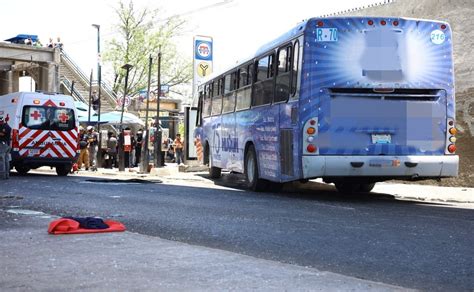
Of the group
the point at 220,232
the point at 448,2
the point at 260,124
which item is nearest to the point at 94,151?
the point at 260,124

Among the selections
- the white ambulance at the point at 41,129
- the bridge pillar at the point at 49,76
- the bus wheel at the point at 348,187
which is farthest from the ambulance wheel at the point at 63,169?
the bridge pillar at the point at 49,76

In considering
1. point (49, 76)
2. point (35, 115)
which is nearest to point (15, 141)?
point (35, 115)

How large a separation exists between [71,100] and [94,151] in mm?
5885

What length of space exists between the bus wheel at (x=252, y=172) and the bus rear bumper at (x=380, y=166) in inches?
113

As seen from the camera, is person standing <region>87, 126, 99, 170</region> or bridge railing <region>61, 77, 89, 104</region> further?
bridge railing <region>61, 77, 89, 104</region>

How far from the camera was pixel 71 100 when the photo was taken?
2097 cm

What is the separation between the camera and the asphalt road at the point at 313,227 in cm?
561

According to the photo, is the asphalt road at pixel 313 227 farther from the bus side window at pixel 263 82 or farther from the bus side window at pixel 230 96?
the bus side window at pixel 230 96

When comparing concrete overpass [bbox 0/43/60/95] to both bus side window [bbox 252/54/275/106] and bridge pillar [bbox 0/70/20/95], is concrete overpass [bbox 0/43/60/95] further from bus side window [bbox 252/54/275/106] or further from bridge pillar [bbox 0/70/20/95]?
bus side window [bbox 252/54/275/106]

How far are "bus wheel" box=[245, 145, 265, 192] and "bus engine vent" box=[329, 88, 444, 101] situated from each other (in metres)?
3.23

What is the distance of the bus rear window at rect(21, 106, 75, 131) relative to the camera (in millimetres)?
20078

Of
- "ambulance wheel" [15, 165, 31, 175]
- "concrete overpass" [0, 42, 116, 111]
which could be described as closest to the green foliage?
"concrete overpass" [0, 42, 116, 111]

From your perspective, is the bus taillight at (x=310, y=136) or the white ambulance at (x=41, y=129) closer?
the bus taillight at (x=310, y=136)

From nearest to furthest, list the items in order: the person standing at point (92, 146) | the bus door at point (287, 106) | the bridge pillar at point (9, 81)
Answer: the bus door at point (287, 106), the person standing at point (92, 146), the bridge pillar at point (9, 81)
